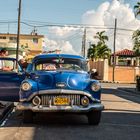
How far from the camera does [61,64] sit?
1395 centimetres

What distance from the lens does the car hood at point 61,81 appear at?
39.9 ft

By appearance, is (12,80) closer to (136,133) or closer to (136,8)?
(136,133)

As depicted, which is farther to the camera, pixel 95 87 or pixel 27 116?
pixel 27 116

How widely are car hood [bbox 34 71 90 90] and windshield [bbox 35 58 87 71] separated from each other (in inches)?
47.6

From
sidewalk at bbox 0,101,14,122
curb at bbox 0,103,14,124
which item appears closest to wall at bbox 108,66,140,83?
sidewalk at bbox 0,101,14,122

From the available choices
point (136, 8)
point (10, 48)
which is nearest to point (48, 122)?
point (136, 8)

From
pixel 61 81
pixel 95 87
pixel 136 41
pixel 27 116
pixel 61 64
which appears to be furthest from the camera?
pixel 136 41

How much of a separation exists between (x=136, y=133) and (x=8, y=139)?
3027mm

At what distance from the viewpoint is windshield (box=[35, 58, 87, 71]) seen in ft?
45.2

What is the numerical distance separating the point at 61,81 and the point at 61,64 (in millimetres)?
1820

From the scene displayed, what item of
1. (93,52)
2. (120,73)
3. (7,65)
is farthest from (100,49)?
(7,65)

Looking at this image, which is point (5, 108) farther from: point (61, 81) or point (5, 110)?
point (61, 81)

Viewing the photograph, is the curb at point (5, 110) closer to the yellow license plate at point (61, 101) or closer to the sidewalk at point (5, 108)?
the sidewalk at point (5, 108)

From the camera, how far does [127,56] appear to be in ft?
295
